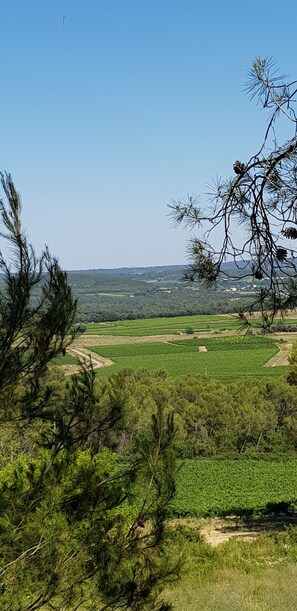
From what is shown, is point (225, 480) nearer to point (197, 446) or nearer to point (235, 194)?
point (197, 446)

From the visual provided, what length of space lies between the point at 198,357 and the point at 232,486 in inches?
1572

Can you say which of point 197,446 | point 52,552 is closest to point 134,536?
point 52,552

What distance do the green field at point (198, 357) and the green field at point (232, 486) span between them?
19.4 meters

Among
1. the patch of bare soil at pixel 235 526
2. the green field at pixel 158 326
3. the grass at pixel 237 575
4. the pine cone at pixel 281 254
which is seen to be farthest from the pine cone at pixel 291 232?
the green field at pixel 158 326

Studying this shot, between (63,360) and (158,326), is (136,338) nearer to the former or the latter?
(158,326)

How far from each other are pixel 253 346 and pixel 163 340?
11395 mm

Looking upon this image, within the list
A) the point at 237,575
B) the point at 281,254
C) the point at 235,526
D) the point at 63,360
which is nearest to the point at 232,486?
the point at 235,526

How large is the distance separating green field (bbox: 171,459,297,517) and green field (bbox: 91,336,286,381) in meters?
19.4

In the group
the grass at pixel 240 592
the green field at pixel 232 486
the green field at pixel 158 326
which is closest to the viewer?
the grass at pixel 240 592

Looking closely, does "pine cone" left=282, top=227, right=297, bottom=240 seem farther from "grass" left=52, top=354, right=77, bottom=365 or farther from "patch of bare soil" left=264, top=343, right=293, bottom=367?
"patch of bare soil" left=264, top=343, right=293, bottom=367

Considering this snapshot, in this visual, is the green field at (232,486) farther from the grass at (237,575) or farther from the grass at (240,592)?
the grass at (240,592)

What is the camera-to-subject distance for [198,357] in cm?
6838

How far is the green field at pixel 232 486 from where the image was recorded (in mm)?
23438

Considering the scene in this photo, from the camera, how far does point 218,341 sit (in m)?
79.6
